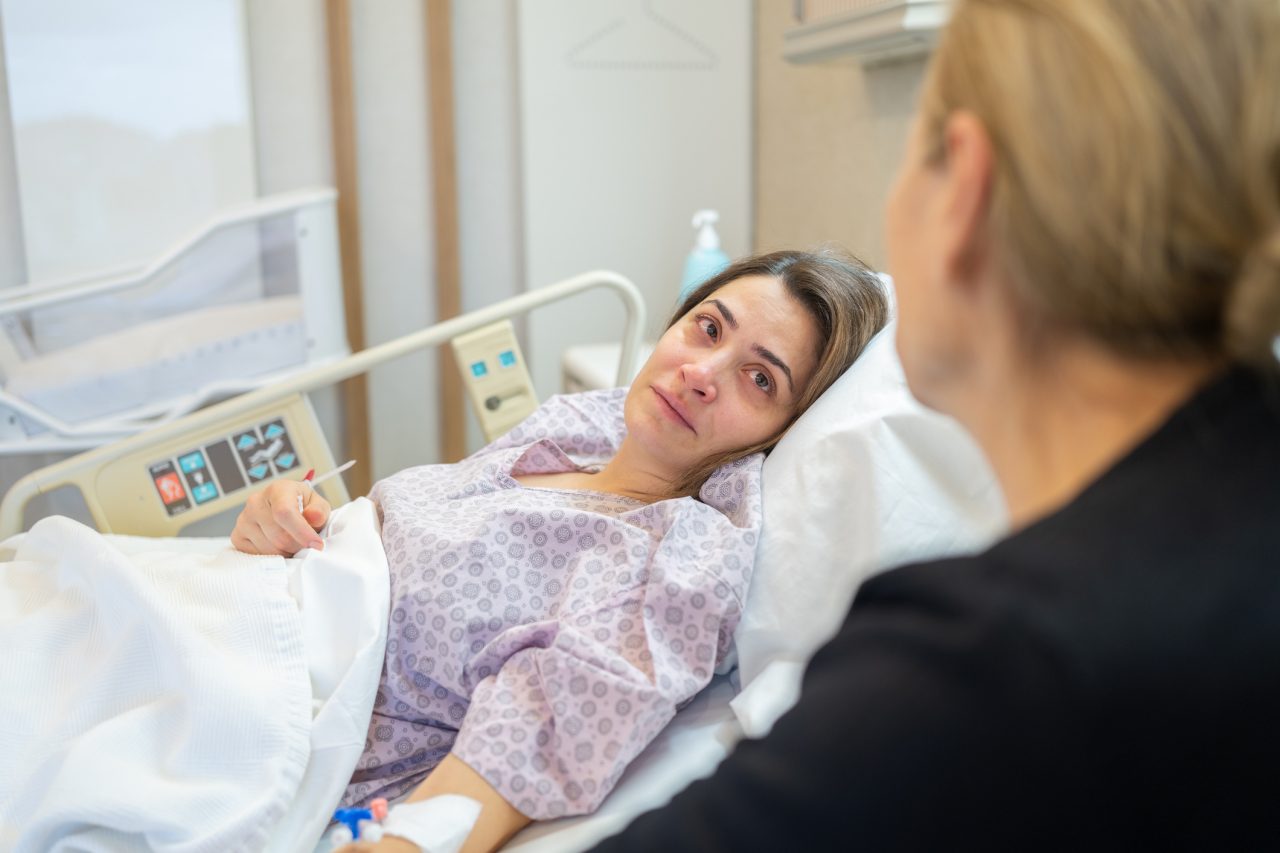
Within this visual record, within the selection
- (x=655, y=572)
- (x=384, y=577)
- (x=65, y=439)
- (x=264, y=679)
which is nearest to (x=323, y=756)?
(x=264, y=679)

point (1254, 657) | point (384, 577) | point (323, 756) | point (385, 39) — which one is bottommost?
point (323, 756)

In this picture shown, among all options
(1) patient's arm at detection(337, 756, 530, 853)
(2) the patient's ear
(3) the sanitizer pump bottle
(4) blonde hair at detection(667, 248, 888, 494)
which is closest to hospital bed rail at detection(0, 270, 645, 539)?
(4) blonde hair at detection(667, 248, 888, 494)

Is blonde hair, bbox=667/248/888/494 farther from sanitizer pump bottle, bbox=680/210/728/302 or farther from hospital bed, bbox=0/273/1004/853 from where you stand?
sanitizer pump bottle, bbox=680/210/728/302

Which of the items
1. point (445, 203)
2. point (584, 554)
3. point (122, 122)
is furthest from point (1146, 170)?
point (122, 122)

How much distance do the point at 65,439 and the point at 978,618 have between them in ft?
7.47

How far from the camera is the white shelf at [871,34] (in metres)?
1.83

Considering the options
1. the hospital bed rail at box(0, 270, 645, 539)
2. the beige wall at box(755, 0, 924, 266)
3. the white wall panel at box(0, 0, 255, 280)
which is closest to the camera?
the hospital bed rail at box(0, 270, 645, 539)

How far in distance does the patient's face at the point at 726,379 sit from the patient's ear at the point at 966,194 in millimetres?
745

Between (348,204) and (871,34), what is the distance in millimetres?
1374

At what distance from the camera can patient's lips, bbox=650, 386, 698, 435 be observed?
143 centimetres

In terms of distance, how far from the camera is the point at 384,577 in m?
1.29

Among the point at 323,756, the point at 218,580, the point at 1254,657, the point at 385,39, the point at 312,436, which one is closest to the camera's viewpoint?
the point at 1254,657

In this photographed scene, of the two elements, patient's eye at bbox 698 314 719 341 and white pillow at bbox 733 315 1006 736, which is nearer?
white pillow at bbox 733 315 1006 736

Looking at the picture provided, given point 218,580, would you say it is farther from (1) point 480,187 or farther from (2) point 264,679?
(1) point 480,187
